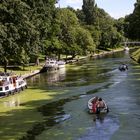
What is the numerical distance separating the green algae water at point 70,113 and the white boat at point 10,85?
108 centimetres

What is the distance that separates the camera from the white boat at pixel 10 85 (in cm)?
5962

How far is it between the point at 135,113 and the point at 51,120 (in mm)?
8560

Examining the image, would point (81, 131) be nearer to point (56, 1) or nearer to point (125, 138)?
point (125, 138)

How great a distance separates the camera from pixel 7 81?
6184 centimetres

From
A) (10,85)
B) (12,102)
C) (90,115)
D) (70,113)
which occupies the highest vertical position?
(10,85)

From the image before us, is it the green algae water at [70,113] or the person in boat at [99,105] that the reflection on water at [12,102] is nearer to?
the green algae water at [70,113]

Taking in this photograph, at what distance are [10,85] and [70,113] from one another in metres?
16.2

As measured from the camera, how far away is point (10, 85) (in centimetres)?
6144

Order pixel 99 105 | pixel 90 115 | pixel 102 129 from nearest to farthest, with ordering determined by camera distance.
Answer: pixel 102 129, pixel 90 115, pixel 99 105

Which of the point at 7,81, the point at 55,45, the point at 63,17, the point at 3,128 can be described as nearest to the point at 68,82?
the point at 7,81

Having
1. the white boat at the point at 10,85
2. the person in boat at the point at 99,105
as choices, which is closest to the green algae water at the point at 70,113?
the person in boat at the point at 99,105

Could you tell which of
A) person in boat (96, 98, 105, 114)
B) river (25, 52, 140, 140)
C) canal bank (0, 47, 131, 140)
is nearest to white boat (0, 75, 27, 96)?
canal bank (0, 47, 131, 140)

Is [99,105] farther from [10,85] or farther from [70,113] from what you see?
[10,85]

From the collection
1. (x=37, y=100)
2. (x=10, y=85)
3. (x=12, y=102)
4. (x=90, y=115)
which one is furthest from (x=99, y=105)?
(x=10, y=85)
